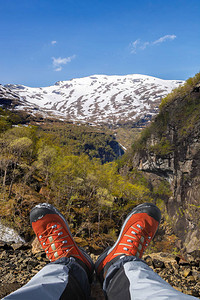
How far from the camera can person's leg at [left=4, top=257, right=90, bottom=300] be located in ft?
3.43

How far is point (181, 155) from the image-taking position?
16.2m

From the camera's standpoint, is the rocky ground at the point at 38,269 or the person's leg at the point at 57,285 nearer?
the person's leg at the point at 57,285

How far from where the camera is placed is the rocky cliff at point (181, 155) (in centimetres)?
1462

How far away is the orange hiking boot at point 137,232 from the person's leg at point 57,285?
80 cm

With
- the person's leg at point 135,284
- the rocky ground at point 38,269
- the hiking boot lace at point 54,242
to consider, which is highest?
the person's leg at point 135,284

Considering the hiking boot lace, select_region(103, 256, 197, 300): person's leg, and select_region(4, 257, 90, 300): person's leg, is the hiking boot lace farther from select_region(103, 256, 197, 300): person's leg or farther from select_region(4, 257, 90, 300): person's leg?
select_region(103, 256, 197, 300): person's leg

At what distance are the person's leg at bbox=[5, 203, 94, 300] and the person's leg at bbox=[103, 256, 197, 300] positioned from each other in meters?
0.28

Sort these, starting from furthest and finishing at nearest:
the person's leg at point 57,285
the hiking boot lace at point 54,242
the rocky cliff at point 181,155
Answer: the rocky cliff at point 181,155, the hiking boot lace at point 54,242, the person's leg at point 57,285

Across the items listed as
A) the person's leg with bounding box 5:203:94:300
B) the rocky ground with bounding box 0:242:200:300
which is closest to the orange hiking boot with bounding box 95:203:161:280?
the rocky ground with bounding box 0:242:200:300

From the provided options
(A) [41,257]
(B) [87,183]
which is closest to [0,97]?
(B) [87,183]

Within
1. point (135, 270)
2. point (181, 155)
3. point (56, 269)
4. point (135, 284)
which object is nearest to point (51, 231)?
point (56, 269)

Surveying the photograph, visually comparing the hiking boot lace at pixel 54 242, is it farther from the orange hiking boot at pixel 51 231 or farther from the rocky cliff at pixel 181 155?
the rocky cliff at pixel 181 155

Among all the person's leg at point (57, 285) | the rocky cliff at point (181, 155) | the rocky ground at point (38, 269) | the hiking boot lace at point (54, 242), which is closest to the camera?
the person's leg at point (57, 285)

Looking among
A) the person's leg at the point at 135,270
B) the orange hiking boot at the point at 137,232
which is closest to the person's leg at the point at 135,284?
the person's leg at the point at 135,270
